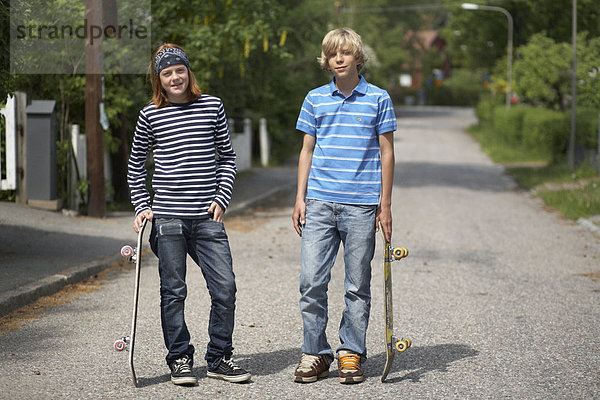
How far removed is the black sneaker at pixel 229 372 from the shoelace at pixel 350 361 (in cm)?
53

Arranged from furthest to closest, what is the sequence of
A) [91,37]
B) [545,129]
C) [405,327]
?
[545,129] < [91,37] < [405,327]

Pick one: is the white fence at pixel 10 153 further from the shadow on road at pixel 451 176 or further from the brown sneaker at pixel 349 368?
the shadow on road at pixel 451 176

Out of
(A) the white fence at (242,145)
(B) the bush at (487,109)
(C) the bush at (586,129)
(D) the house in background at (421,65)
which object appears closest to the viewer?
(C) the bush at (586,129)

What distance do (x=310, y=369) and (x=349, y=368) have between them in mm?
214

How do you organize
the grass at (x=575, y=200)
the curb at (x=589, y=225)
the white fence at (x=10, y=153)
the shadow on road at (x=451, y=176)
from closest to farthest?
1. the curb at (x=589, y=225)
2. the white fence at (x=10, y=153)
3. the grass at (x=575, y=200)
4. the shadow on road at (x=451, y=176)

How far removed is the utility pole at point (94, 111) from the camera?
40.8 ft

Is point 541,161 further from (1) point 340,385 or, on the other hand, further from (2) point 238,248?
(1) point 340,385

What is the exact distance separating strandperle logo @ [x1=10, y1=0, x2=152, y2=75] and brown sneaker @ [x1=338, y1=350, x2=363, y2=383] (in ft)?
26.7

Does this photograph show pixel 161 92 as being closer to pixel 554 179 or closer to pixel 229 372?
pixel 229 372

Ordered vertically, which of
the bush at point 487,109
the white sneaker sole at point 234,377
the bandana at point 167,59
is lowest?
the white sneaker sole at point 234,377

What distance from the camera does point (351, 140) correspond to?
4.95m

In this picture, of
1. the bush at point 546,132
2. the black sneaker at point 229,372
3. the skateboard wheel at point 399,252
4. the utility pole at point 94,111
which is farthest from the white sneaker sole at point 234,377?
the bush at point 546,132

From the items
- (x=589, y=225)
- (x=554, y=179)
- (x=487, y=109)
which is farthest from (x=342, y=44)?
(x=487, y=109)

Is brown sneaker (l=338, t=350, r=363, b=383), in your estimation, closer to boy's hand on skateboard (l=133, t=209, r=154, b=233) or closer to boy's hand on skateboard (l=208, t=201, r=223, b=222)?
boy's hand on skateboard (l=208, t=201, r=223, b=222)
